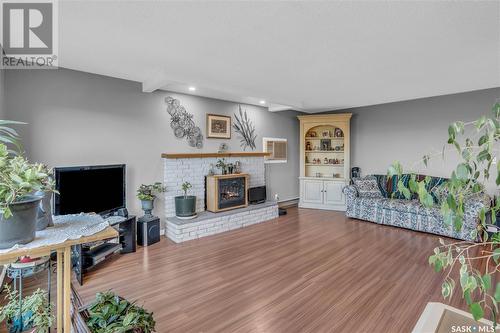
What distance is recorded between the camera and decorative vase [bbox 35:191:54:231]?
4.54ft

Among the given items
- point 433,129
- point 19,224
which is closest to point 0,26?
point 19,224

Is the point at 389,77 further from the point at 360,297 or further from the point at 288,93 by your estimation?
the point at 360,297

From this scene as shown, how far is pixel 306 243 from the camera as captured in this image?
158 inches

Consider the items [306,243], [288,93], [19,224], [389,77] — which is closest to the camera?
[19,224]

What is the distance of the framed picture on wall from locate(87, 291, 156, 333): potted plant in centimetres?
381

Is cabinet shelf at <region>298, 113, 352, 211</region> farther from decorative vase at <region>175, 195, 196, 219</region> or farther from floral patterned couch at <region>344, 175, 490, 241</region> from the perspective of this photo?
decorative vase at <region>175, 195, 196, 219</region>

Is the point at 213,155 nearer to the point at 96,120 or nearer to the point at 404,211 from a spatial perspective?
the point at 96,120

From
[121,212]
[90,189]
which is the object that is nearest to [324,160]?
[121,212]

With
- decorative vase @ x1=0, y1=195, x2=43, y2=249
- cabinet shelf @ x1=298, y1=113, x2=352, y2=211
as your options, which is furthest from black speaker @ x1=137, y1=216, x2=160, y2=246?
cabinet shelf @ x1=298, y1=113, x2=352, y2=211

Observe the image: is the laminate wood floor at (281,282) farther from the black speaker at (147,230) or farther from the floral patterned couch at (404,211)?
the floral patterned couch at (404,211)

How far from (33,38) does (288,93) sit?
3.58 m

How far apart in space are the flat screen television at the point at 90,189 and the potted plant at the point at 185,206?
0.93 metres

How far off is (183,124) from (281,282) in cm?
320

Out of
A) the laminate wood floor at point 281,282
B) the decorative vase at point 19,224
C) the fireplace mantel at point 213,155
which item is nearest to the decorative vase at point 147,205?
the laminate wood floor at point 281,282
